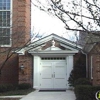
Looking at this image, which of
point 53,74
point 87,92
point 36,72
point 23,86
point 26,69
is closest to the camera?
point 87,92

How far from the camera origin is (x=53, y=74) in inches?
1034

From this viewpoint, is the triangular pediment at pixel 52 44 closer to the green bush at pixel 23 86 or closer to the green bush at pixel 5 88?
the green bush at pixel 23 86

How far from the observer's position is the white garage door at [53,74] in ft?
85.7

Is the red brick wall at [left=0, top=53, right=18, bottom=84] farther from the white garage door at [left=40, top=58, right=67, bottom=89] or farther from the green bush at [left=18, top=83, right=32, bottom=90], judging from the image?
the white garage door at [left=40, top=58, right=67, bottom=89]

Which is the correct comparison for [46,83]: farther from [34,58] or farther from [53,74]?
[34,58]

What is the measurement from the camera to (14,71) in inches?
1064

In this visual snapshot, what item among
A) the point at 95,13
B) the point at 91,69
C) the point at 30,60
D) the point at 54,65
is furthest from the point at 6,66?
the point at 95,13

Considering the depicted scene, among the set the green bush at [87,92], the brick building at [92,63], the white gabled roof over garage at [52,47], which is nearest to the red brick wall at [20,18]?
the white gabled roof over garage at [52,47]

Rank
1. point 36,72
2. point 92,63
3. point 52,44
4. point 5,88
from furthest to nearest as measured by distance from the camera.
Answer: point 52,44 → point 36,72 → point 5,88 → point 92,63

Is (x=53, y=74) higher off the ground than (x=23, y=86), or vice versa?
(x=53, y=74)

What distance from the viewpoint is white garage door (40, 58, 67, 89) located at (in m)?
26.1

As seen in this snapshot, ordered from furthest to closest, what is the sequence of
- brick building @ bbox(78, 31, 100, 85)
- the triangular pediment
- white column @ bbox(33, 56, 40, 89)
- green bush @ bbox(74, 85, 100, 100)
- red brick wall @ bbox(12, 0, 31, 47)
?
red brick wall @ bbox(12, 0, 31, 47)
the triangular pediment
white column @ bbox(33, 56, 40, 89)
brick building @ bbox(78, 31, 100, 85)
green bush @ bbox(74, 85, 100, 100)

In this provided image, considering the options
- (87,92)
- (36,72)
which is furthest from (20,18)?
(87,92)

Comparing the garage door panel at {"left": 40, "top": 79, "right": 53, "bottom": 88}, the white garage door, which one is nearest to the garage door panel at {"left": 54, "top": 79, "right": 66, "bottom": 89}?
the white garage door
